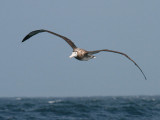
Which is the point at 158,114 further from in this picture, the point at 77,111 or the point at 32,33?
the point at 32,33

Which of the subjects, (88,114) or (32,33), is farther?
(88,114)

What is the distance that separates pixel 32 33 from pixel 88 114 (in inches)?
672

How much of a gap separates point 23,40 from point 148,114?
1928 centimetres

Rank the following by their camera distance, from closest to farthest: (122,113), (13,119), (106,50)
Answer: (106,50), (13,119), (122,113)

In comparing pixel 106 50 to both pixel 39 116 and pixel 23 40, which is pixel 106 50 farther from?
pixel 39 116

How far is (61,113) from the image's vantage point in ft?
108

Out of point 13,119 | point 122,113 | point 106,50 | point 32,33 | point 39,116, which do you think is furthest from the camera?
point 122,113

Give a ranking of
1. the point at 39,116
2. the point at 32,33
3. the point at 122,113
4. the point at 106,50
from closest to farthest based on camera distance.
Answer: the point at 106,50 < the point at 32,33 < the point at 39,116 < the point at 122,113

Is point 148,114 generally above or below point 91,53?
below

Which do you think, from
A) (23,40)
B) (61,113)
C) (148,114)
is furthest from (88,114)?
(23,40)

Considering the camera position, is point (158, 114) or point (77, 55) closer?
point (77, 55)

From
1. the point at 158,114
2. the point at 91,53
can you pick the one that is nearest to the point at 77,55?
the point at 91,53

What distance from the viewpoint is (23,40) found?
16469 mm

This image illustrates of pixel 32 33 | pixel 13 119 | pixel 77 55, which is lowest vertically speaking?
pixel 13 119
